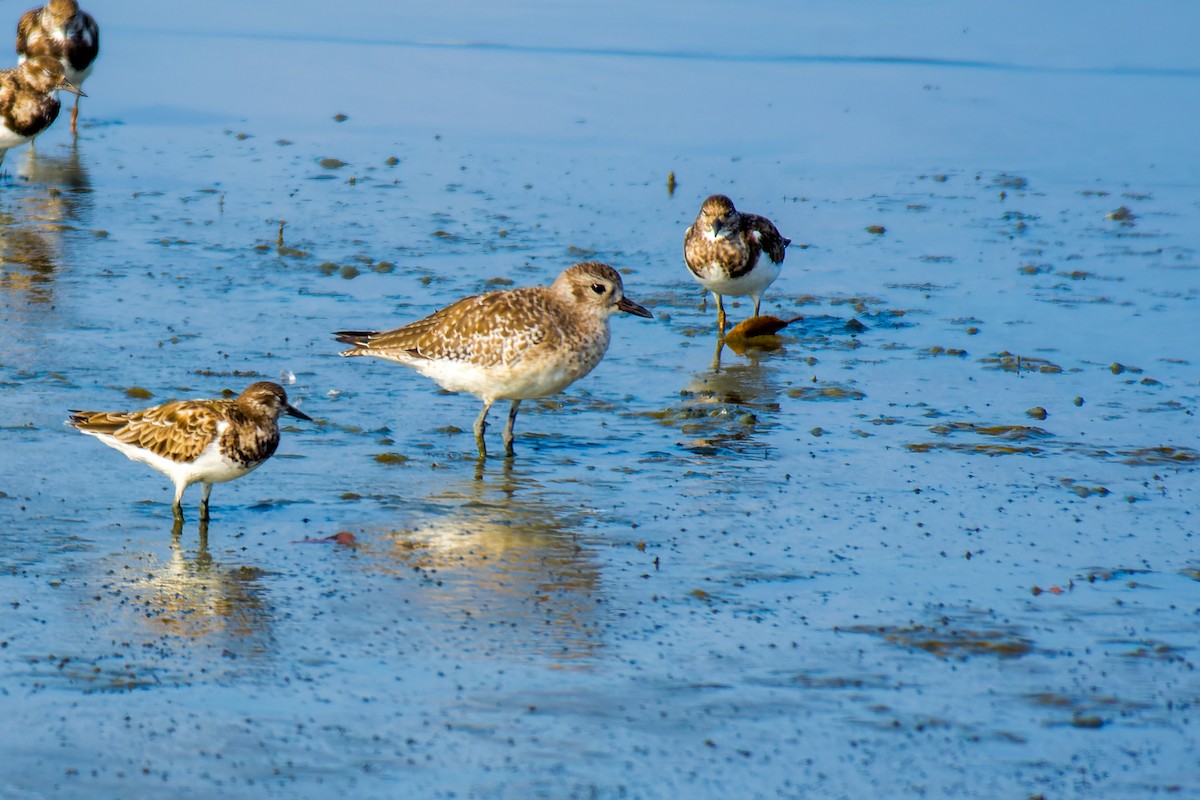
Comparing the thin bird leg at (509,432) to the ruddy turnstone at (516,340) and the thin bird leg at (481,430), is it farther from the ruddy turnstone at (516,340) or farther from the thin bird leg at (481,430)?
the thin bird leg at (481,430)

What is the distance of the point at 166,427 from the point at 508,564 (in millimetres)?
2029

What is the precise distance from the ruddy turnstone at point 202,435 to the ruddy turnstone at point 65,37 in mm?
13649

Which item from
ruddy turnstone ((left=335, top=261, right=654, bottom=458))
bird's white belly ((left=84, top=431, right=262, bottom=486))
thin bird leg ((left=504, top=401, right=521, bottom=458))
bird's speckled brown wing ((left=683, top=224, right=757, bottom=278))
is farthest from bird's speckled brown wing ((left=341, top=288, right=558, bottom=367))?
bird's speckled brown wing ((left=683, top=224, right=757, bottom=278))

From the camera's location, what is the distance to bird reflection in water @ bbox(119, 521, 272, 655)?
772 centimetres

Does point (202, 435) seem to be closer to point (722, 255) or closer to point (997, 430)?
point (997, 430)

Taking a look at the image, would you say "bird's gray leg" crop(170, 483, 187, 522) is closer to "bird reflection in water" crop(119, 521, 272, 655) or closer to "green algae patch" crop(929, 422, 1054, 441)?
"bird reflection in water" crop(119, 521, 272, 655)

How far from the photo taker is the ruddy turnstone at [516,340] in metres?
10.7

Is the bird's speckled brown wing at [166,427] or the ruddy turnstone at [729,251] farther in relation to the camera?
the ruddy turnstone at [729,251]

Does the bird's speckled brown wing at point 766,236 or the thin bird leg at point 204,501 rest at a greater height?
the bird's speckled brown wing at point 766,236

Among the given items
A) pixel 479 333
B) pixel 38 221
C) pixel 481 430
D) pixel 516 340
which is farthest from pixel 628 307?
pixel 38 221

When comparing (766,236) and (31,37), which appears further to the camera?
(31,37)

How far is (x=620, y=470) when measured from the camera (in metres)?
10.5

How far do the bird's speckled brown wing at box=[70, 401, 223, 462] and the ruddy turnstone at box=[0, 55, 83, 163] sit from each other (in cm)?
987

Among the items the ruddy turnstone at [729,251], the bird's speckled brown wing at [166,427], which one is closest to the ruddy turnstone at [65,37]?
the ruddy turnstone at [729,251]
